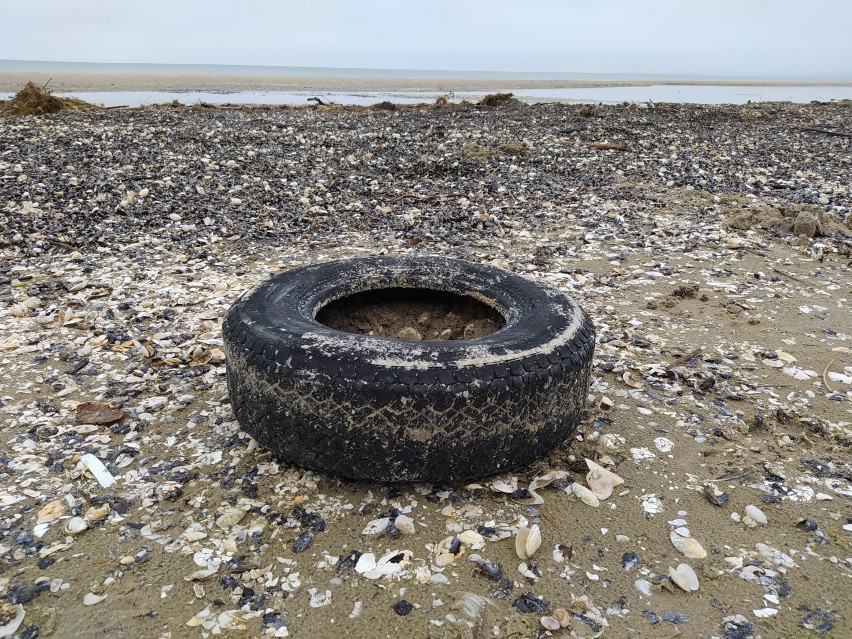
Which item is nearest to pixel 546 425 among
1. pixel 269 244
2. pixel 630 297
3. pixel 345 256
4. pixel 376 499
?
pixel 376 499

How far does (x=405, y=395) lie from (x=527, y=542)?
2.26ft

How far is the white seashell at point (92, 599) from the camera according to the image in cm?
190

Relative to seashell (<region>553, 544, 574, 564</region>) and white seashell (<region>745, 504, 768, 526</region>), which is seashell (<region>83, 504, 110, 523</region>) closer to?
seashell (<region>553, 544, 574, 564</region>)

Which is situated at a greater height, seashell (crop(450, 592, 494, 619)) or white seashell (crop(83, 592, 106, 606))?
white seashell (crop(83, 592, 106, 606))

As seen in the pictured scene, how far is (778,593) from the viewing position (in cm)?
198

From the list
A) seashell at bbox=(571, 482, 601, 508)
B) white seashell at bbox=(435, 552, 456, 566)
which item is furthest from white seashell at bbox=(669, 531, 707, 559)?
white seashell at bbox=(435, 552, 456, 566)

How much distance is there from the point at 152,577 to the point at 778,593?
6.93 ft

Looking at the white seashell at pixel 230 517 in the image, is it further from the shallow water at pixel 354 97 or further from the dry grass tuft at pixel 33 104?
the shallow water at pixel 354 97

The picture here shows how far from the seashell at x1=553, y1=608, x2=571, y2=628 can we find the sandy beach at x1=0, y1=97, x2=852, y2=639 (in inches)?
1.0

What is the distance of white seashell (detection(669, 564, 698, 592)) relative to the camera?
2.00 metres

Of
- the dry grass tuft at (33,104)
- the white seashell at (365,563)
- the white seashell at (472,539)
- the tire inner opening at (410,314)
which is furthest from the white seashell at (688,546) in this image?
the dry grass tuft at (33,104)

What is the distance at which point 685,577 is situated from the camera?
2.03 meters

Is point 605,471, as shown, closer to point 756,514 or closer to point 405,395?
point 756,514

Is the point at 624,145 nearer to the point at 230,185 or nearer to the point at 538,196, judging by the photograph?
the point at 538,196
